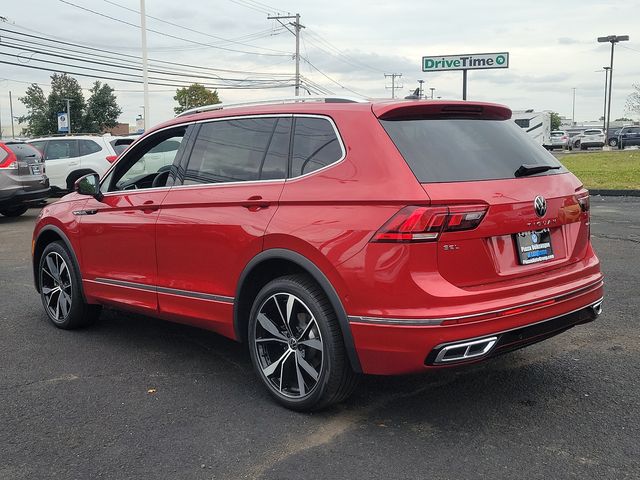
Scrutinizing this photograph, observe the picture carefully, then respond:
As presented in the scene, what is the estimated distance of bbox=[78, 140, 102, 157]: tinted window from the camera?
1623 cm

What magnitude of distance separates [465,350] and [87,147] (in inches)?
586

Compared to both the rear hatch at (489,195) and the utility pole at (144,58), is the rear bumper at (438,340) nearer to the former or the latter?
the rear hatch at (489,195)

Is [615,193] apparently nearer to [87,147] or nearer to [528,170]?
[87,147]

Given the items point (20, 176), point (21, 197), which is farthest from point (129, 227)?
point (20, 176)

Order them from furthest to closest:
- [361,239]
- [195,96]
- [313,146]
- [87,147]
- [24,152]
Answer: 1. [195,96]
2. [87,147]
3. [24,152]
4. [313,146]
5. [361,239]

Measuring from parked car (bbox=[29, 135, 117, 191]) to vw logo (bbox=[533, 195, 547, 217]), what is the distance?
13.9 m

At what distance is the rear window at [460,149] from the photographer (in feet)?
11.4

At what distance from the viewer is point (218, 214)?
4164 mm

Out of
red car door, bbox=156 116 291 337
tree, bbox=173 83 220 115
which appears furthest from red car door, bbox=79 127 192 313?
tree, bbox=173 83 220 115

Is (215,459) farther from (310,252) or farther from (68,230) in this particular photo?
(68,230)

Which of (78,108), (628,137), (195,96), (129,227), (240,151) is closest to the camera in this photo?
(240,151)

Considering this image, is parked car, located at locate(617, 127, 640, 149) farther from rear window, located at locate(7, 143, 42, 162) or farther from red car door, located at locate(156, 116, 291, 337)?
red car door, located at locate(156, 116, 291, 337)

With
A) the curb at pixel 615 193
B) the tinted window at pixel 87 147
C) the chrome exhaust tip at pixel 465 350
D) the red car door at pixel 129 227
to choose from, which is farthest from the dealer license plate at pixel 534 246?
the tinted window at pixel 87 147

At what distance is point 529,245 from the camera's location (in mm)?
3604
